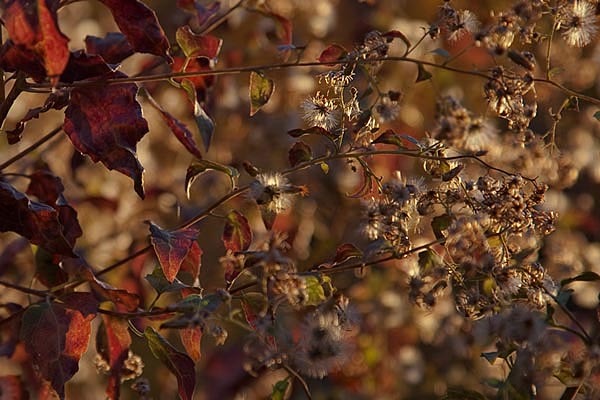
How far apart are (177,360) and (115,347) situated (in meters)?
0.11

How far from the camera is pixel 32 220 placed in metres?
1.01

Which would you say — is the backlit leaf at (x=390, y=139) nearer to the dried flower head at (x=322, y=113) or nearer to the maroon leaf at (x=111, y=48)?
the dried flower head at (x=322, y=113)

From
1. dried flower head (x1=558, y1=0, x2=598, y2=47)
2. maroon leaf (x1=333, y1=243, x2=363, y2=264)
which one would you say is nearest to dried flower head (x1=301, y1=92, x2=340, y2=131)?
maroon leaf (x1=333, y1=243, x2=363, y2=264)

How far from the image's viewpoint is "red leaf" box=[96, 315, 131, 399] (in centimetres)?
112

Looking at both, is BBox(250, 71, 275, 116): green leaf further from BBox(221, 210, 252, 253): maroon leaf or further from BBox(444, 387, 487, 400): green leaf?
BBox(444, 387, 487, 400): green leaf

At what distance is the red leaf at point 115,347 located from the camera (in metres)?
1.12

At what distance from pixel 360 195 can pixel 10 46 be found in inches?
15.4

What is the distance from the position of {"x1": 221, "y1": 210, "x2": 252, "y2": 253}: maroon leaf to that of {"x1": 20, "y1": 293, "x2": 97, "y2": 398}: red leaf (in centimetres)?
17

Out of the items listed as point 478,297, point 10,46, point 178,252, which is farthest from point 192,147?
point 478,297

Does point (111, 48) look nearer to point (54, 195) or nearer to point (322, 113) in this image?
point (54, 195)

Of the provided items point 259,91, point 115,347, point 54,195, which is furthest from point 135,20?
point 115,347

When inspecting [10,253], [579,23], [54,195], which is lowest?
[10,253]

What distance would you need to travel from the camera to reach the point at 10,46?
89 centimetres

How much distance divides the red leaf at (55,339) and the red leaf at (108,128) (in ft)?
0.53
